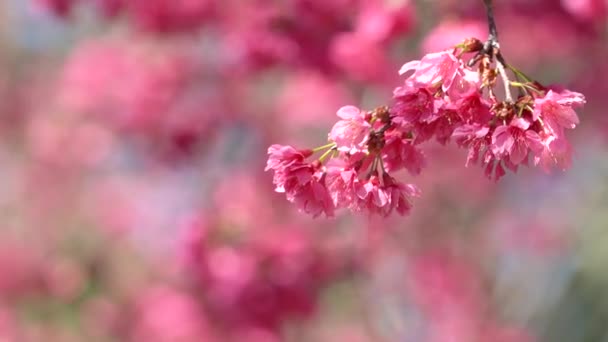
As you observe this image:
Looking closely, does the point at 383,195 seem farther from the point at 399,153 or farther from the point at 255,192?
the point at 255,192

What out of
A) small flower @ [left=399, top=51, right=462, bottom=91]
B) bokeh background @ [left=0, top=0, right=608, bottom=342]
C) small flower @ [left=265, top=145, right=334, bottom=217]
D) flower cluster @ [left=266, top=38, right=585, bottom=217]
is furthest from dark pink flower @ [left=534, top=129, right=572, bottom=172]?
bokeh background @ [left=0, top=0, right=608, bottom=342]

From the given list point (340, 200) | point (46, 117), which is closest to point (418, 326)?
point (46, 117)

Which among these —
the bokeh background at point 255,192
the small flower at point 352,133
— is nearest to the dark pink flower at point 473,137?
the small flower at point 352,133

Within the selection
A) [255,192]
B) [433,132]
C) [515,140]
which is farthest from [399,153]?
[255,192]

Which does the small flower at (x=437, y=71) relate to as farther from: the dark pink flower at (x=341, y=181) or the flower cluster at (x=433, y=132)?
the dark pink flower at (x=341, y=181)

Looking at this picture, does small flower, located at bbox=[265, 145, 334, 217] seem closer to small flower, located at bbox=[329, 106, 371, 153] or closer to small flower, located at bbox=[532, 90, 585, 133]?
small flower, located at bbox=[329, 106, 371, 153]

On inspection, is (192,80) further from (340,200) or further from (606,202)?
(340,200)
